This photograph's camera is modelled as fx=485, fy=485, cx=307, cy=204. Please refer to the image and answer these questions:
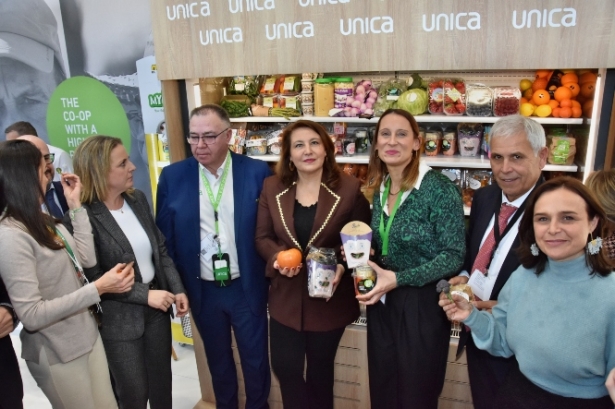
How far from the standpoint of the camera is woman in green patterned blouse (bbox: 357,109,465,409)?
2.08 metres

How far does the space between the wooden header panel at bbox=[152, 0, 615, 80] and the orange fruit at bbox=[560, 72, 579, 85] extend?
864 millimetres

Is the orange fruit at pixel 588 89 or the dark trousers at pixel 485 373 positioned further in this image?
the orange fruit at pixel 588 89

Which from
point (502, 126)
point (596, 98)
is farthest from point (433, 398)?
point (596, 98)

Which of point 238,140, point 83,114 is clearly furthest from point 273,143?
point 83,114

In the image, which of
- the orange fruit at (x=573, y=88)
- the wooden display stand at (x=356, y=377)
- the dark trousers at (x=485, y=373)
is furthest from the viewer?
the orange fruit at (x=573, y=88)

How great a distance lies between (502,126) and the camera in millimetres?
1985

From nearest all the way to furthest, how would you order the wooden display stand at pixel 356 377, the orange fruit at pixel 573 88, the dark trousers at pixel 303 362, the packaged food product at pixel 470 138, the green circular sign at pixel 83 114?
the dark trousers at pixel 303 362 < the wooden display stand at pixel 356 377 < the orange fruit at pixel 573 88 < the packaged food product at pixel 470 138 < the green circular sign at pixel 83 114

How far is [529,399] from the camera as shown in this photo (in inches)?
67.2

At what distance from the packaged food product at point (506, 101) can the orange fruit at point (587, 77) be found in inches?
13.9

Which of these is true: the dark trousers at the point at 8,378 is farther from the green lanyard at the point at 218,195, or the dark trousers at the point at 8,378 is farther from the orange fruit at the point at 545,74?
the orange fruit at the point at 545,74

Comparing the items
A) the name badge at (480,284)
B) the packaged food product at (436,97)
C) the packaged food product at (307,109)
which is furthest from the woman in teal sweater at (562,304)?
the packaged food product at (307,109)

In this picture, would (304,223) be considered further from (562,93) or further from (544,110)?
(562,93)

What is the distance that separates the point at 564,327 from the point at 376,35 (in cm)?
160

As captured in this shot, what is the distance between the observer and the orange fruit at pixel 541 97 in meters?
2.96
